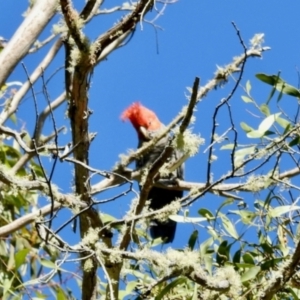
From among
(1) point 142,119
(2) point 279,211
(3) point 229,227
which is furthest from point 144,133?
(2) point 279,211

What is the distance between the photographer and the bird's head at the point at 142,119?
12.1 feet

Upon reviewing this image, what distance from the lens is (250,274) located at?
5.13 ft

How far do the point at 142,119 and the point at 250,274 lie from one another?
229cm

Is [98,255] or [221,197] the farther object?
[221,197]

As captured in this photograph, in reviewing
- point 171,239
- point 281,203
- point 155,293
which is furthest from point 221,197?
point 171,239

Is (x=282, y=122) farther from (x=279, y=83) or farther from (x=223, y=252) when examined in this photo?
(x=223, y=252)

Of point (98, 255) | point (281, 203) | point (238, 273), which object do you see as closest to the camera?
point (98, 255)

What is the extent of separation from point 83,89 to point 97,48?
0.28 ft

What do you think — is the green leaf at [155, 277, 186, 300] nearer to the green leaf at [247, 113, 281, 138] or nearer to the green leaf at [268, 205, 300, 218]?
the green leaf at [268, 205, 300, 218]

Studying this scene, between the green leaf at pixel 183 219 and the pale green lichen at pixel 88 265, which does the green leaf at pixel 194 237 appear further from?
the pale green lichen at pixel 88 265

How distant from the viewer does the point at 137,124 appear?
3764mm

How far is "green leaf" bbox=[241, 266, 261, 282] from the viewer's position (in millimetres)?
1560

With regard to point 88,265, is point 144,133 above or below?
above

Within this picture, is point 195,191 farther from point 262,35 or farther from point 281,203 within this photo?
point 262,35
